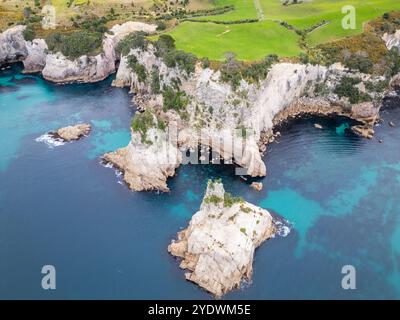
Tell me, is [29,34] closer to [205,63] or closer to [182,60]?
[182,60]

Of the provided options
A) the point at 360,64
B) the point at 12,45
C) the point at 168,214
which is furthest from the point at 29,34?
the point at 360,64

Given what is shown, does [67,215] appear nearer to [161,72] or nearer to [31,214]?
[31,214]

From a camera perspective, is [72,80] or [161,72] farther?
[72,80]

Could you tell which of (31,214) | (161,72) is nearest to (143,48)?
(161,72)

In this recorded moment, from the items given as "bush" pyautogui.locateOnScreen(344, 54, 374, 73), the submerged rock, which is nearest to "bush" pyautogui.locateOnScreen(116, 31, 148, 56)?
the submerged rock

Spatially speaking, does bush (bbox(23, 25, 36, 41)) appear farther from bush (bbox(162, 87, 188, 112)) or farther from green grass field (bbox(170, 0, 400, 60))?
bush (bbox(162, 87, 188, 112))

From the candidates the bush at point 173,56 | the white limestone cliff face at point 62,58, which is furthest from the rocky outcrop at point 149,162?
the white limestone cliff face at point 62,58

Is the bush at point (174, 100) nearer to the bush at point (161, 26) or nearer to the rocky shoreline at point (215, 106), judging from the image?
the rocky shoreline at point (215, 106)
